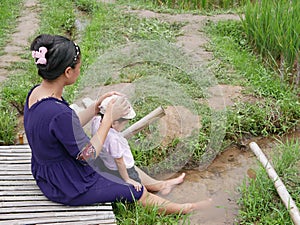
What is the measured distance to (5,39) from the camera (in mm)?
6602

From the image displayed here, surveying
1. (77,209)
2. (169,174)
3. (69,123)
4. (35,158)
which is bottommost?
(169,174)

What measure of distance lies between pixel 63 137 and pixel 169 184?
1097 millimetres

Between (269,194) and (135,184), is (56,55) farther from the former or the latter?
(269,194)

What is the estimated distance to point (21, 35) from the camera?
6773mm

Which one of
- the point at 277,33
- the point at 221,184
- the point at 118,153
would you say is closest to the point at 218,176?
the point at 221,184

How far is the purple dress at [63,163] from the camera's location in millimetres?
2676

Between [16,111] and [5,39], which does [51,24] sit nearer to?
[5,39]

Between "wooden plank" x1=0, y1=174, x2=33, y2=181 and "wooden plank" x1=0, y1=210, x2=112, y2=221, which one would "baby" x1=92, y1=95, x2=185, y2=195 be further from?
"wooden plank" x1=0, y1=174, x2=33, y2=181

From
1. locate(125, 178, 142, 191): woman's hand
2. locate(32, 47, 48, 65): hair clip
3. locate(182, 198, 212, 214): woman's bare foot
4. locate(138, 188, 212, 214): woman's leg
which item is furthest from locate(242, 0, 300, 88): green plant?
locate(32, 47, 48, 65): hair clip

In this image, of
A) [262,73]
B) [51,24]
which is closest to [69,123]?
[262,73]

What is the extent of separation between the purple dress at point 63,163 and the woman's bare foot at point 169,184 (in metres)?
0.44

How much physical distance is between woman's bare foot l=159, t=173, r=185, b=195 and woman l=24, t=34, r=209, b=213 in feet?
1.22

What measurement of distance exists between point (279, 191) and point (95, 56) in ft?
9.73

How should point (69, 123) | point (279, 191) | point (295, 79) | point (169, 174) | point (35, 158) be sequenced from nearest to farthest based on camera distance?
point (69, 123)
point (35, 158)
point (279, 191)
point (169, 174)
point (295, 79)
